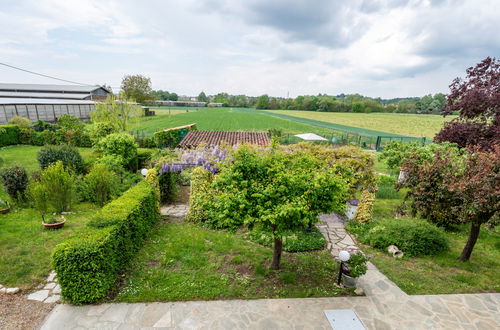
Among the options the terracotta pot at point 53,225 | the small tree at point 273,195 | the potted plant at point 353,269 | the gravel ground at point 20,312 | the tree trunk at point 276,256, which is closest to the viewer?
the gravel ground at point 20,312

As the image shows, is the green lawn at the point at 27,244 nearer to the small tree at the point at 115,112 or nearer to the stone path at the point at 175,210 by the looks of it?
the stone path at the point at 175,210

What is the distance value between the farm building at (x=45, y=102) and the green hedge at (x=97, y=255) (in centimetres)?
2620

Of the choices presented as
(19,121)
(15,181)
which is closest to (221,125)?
(19,121)

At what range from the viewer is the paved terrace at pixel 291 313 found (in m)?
4.41

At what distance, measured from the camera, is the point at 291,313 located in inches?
185

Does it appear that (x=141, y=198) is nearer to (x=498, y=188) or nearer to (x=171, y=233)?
(x=171, y=233)

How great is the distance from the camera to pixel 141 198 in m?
7.36

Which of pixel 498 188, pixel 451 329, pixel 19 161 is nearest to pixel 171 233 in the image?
pixel 451 329

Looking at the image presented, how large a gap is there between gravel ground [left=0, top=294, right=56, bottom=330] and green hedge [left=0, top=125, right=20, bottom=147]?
20958 millimetres

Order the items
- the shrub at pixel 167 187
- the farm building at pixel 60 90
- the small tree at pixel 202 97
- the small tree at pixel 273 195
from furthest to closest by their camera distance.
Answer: the small tree at pixel 202 97 < the farm building at pixel 60 90 < the shrub at pixel 167 187 < the small tree at pixel 273 195

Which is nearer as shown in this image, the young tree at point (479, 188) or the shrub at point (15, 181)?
the young tree at point (479, 188)

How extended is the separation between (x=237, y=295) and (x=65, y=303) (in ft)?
10.8

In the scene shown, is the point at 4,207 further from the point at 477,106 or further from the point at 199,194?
the point at 477,106

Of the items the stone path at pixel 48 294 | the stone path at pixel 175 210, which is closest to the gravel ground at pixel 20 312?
the stone path at pixel 48 294
